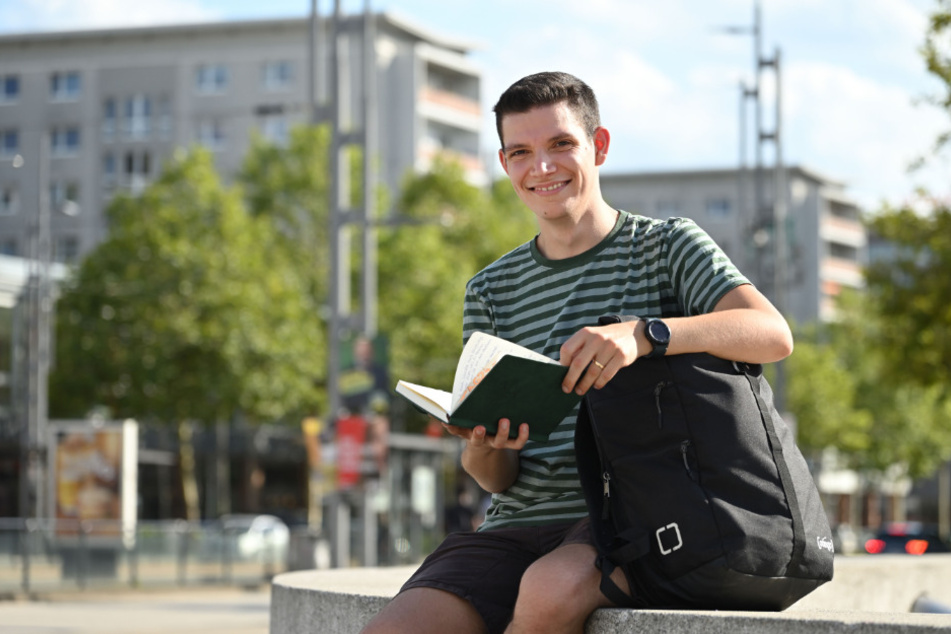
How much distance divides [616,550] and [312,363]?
39940 mm

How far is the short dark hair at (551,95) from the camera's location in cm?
375

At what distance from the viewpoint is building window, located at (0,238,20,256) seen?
70000 millimetres

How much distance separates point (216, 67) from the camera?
233 ft

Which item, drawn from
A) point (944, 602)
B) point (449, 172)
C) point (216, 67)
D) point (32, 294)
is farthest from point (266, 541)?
point (216, 67)

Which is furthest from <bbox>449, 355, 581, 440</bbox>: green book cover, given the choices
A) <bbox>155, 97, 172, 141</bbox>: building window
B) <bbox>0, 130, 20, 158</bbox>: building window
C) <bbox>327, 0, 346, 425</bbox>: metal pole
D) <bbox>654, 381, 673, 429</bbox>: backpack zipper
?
<bbox>0, 130, 20, 158</bbox>: building window

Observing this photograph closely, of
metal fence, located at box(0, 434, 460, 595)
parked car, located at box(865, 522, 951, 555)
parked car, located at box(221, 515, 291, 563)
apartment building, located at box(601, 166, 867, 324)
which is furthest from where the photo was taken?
apartment building, located at box(601, 166, 867, 324)

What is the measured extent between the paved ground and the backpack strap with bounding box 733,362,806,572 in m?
13.4

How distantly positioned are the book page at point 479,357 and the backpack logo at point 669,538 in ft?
1.36

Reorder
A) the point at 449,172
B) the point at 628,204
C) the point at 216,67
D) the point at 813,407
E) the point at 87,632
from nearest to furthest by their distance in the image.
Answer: the point at 87,632, the point at 449,172, the point at 813,407, the point at 216,67, the point at 628,204

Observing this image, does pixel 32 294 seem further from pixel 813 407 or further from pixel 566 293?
pixel 813 407

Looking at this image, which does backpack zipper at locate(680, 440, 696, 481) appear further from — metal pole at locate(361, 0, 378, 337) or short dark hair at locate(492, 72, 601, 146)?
metal pole at locate(361, 0, 378, 337)

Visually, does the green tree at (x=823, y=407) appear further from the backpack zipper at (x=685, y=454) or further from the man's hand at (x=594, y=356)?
the man's hand at (x=594, y=356)

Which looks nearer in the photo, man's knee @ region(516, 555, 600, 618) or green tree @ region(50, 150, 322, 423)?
man's knee @ region(516, 555, 600, 618)

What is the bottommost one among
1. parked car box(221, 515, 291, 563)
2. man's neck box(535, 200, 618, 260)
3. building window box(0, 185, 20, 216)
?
parked car box(221, 515, 291, 563)
